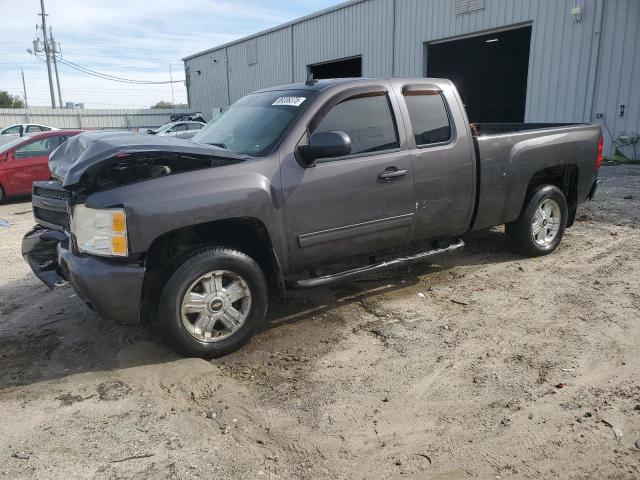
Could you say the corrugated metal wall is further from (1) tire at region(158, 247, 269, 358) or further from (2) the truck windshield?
(1) tire at region(158, 247, 269, 358)

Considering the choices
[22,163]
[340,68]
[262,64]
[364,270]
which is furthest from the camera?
[262,64]

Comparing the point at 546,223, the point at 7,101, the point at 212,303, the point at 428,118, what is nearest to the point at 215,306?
the point at 212,303

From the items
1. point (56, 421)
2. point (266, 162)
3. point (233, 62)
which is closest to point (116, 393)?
point (56, 421)

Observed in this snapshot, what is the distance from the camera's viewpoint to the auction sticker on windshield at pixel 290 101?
4.18 m

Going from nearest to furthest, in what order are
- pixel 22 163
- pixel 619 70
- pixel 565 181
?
1. pixel 565 181
2. pixel 22 163
3. pixel 619 70

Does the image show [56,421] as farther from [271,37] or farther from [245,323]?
[271,37]

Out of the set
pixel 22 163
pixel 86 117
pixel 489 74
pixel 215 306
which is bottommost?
pixel 215 306

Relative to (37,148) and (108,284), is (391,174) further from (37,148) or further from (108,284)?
(37,148)

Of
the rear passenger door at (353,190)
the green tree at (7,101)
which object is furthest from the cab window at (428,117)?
the green tree at (7,101)

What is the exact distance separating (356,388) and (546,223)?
3.67m

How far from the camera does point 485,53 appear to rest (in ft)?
83.9

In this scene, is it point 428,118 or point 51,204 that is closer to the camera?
point 51,204

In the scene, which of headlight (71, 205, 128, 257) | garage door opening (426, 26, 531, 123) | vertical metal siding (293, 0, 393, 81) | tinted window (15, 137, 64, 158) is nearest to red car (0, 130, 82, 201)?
tinted window (15, 137, 64, 158)

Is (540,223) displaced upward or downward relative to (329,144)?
downward
